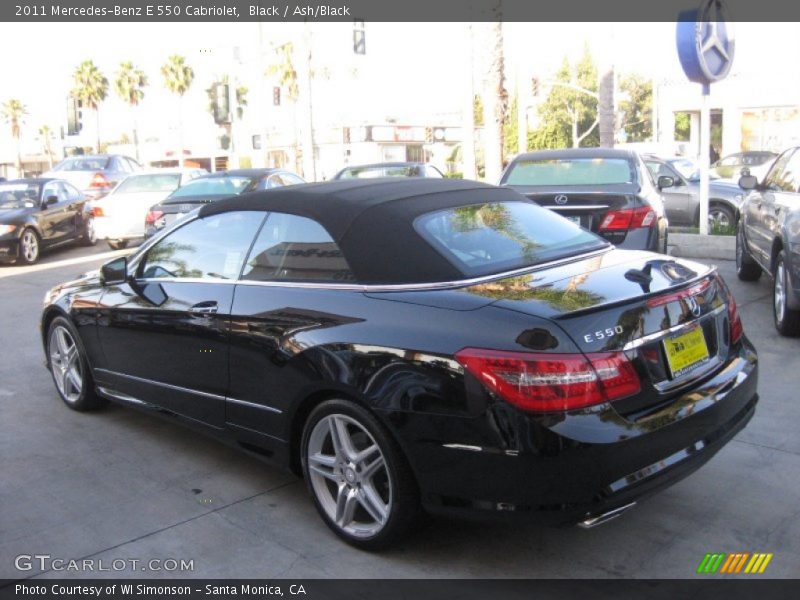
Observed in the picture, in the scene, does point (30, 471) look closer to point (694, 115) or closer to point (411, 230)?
point (411, 230)

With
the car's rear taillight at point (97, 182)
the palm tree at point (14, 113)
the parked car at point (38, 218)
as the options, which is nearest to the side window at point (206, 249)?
the parked car at point (38, 218)

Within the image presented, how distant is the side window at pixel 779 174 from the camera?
8.14m

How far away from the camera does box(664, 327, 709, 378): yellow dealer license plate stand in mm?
3582

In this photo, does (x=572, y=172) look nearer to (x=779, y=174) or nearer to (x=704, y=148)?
(x=779, y=174)

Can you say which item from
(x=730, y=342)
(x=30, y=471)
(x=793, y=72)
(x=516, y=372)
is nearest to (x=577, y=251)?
(x=730, y=342)

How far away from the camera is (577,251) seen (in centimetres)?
443

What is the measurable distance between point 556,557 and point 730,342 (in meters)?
1.32

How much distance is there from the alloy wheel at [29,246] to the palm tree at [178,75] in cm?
4297

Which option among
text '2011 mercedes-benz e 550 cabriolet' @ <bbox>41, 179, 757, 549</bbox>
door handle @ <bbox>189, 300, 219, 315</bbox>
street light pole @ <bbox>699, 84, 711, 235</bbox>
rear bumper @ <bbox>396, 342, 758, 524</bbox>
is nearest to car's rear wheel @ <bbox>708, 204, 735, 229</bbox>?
street light pole @ <bbox>699, 84, 711, 235</bbox>

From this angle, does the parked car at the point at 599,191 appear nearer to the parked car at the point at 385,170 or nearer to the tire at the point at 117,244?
the parked car at the point at 385,170

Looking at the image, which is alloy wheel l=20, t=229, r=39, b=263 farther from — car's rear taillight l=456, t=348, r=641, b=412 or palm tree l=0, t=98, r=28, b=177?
palm tree l=0, t=98, r=28, b=177

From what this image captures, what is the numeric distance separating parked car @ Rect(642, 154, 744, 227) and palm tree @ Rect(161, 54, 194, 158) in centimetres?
4509

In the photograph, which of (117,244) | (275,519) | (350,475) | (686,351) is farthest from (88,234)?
(686,351)

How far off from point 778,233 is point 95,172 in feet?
64.8
